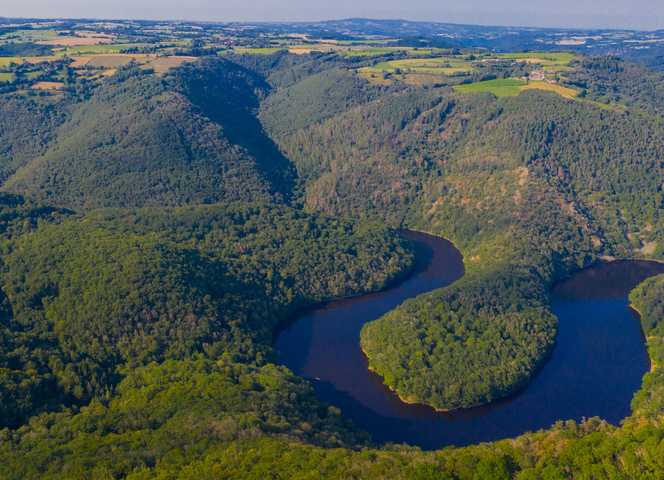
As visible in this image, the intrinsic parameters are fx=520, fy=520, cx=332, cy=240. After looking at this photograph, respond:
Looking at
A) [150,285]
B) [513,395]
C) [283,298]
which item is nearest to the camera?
[513,395]

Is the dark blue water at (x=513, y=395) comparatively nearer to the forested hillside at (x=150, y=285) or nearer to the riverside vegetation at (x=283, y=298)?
the riverside vegetation at (x=283, y=298)

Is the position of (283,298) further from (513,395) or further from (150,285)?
(513,395)

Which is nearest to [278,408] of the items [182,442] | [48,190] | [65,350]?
[182,442]

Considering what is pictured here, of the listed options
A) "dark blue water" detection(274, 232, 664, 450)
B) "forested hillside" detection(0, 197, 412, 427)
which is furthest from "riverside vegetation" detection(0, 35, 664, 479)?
"dark blue water" detection(274, 232, 664, 450)

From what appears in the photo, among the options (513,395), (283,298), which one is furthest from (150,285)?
(513,395)

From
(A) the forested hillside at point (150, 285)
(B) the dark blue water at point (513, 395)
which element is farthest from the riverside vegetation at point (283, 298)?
(B) the dark blue water at point (513, 395)

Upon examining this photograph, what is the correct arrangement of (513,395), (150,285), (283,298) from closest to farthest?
(513,395) → (150,285) → (283,298)

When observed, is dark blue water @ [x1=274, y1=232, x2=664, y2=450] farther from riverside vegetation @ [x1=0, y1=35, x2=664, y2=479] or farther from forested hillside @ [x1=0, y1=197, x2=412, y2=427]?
forested hillside @ [x1=0, y1=197, x2=412, y2=427]
